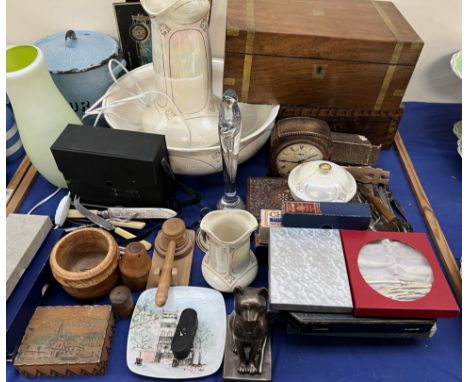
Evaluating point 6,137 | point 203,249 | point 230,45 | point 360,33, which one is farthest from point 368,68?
point 6,137

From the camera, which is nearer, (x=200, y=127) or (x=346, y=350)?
(x=346, y=350)

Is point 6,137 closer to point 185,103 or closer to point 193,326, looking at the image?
point 185,103

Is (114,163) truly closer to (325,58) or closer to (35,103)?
(35,103)

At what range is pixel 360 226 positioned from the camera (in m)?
0.52

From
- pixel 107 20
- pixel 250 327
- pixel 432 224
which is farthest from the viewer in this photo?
pixel 107 20

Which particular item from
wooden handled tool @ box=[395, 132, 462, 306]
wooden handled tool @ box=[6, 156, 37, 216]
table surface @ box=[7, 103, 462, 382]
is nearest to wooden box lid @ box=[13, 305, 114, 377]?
table surface @ box=[7, 103, 462, 382]

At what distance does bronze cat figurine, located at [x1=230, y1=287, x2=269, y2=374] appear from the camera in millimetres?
401

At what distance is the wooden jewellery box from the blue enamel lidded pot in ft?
0.79

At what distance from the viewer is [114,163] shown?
0.56 meters

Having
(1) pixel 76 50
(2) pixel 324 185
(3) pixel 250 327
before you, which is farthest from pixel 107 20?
(3) pixel 250 327

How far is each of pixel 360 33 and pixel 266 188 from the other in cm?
29

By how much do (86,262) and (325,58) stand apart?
48 cm

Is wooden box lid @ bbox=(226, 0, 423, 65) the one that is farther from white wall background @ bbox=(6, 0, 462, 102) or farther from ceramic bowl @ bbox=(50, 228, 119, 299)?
ceramic bowl @ bbox=(50, 228, 119, 299)

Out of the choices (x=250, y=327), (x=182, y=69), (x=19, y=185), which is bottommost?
(x=19, y=185)
